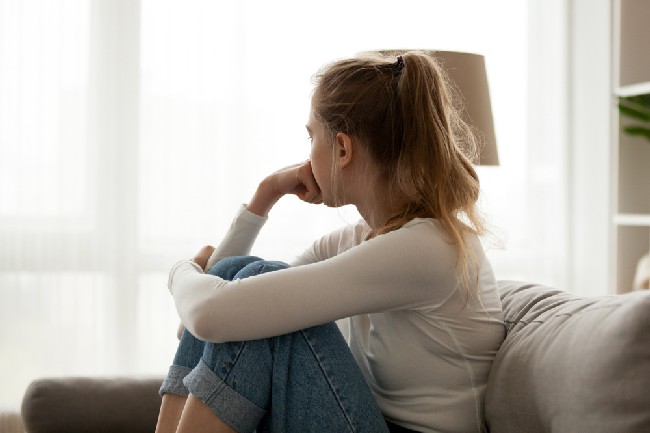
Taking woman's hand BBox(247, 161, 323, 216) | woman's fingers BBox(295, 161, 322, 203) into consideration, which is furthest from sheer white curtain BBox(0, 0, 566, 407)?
woman's fingers BBox(295, 161, 322, 203)

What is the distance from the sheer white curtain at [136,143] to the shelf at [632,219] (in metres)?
0.94

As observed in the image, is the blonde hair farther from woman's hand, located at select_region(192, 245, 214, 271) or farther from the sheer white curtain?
the sheer white curtain

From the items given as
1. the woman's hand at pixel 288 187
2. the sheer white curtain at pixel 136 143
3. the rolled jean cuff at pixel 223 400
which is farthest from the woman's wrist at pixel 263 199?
the sheer white curtain at pixel 136 143

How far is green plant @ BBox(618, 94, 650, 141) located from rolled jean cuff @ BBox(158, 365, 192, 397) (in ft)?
7.34

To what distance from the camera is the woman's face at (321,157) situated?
5.49 feet

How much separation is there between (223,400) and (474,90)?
1.21 metres

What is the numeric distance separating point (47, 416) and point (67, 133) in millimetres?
1409

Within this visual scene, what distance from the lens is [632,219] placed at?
327 cm

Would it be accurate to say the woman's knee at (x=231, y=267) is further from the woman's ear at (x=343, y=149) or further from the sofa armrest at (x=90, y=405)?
the sofa armrest at (x=90, y=405)

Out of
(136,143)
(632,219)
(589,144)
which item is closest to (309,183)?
(136,143)

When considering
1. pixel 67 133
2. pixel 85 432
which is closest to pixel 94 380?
pixel 85 432

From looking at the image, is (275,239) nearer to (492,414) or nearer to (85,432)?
(85,432)

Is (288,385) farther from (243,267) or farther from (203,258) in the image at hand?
(203,258)

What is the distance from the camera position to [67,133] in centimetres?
316
